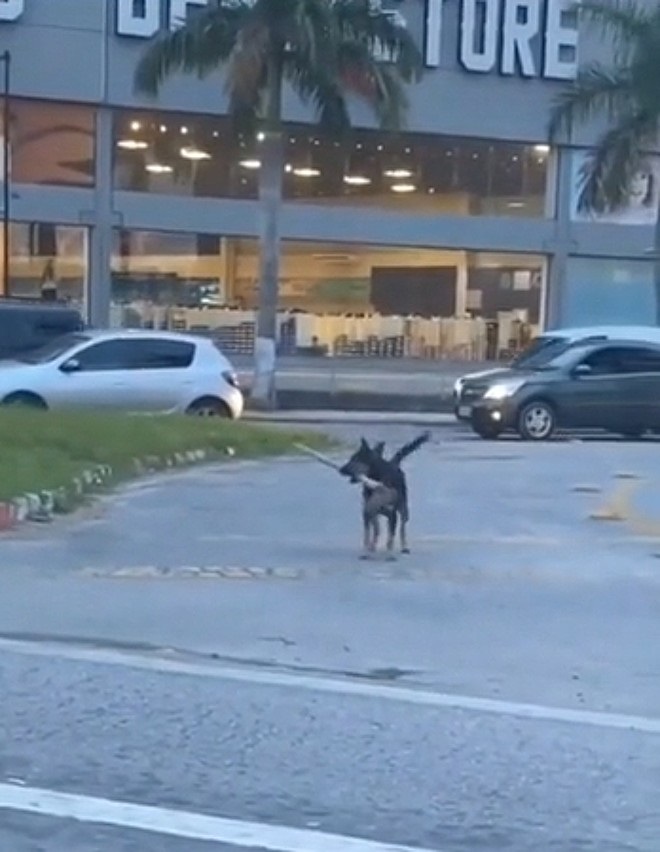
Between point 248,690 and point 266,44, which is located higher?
point 266,44

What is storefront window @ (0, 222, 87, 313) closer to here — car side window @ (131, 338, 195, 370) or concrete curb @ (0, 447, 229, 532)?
car side window @ (131, 338, 195, 370)

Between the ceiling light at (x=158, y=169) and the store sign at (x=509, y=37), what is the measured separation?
23.7 feet

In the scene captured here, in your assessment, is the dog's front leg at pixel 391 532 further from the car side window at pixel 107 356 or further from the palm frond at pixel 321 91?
the palm frond at pixel 321 91

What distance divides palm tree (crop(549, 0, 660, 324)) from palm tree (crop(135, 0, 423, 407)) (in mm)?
4941

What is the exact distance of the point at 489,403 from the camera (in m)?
30.2

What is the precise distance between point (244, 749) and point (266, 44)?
29847 mm

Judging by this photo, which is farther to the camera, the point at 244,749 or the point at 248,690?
the point at 248,690

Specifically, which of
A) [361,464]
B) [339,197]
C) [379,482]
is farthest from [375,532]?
[339,197]

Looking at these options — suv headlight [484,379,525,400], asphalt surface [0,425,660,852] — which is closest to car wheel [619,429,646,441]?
suv headlight [484,379,525,400]

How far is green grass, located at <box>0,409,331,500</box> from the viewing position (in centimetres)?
1820

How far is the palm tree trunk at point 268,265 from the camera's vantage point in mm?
38188

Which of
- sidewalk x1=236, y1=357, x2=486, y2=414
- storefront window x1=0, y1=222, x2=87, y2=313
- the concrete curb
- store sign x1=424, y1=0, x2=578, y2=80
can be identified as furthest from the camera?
store sign x1=424, y1=0, x2=578, y2=80

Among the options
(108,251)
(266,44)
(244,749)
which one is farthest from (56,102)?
(244,749)

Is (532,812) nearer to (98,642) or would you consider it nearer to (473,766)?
(473,766)
